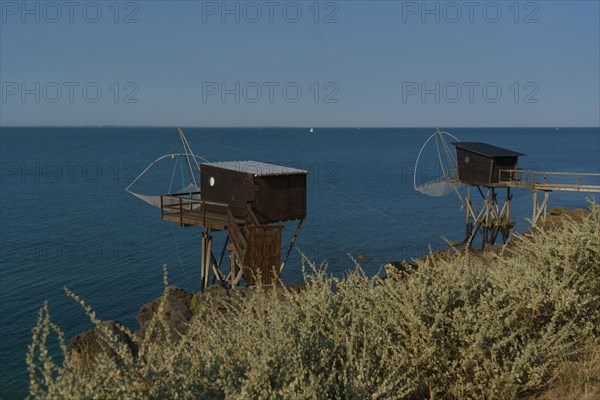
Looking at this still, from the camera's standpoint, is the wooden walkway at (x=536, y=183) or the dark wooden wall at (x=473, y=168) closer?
the wooden walkway at (x=536, y=183)

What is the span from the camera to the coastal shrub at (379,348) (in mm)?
5273

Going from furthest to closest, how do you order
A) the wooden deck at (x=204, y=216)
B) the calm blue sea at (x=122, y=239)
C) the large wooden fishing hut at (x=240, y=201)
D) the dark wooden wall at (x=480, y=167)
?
the dark wooden wall at (x=480, y=167) → the calm blue sea at (x=122, y=239) → the wooden deck at (x=204, y=216) → the large wooden fishing hut at (x=240, y=201)

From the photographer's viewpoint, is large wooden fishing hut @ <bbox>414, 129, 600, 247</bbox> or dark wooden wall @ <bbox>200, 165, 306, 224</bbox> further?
large wooden fishing hut @ <bbox>414, 129, 600, 247</bbox>

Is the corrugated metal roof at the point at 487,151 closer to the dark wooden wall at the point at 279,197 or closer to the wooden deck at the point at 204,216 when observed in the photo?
the dark wooden wall at the point at 279,197

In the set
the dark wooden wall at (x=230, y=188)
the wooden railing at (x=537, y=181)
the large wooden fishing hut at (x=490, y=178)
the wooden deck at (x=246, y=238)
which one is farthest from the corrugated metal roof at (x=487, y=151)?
the wooden deck at (x=246, y=238)

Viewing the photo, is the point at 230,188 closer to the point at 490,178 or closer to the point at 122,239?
the point at 490,178

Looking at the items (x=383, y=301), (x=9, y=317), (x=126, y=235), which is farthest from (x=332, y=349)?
(x=126, y=235)

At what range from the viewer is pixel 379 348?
23.3 feet

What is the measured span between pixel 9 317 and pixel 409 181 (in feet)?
220

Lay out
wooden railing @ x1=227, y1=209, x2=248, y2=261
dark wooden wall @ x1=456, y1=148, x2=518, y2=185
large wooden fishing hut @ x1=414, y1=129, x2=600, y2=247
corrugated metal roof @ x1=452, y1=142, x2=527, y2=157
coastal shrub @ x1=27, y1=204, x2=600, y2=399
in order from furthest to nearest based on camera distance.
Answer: dark wooden wall @ x1=456, y1=148, x2=518, y2=185 < corrugated metal roof @ x1=452, y1=142, x2=527, y2=157 < large wooden fishing hut @ x1=414, y1=129, x2=600, y2=247 < wooden railing @ x1=227, y1=209, x2=248, y2=261 < coastal shrub @ x1=27, y1=204, x2=600, y2=399

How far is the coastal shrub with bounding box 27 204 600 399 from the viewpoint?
17.3 feet

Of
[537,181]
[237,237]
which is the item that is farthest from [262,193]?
[537,181]

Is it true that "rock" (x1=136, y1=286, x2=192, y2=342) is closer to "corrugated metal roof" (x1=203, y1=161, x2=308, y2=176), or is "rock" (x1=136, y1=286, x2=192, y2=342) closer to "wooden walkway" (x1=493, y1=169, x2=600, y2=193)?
"corrugated metal roof" (x1=203, y1=161, x2=308, y2=176)

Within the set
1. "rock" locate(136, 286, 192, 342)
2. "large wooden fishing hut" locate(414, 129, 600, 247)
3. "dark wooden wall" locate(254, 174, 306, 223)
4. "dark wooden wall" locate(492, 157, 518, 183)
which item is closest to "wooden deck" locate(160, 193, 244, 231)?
"dark wooden wall" locate(254, 174, 306, 223)
